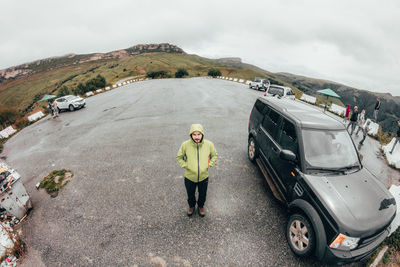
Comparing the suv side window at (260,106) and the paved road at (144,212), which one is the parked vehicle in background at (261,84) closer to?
the paved road at (144,212)

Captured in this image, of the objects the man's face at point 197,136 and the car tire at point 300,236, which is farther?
the man's face at point 197,136

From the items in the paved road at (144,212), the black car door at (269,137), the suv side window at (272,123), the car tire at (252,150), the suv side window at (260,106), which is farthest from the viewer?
the car tire at (252,150)

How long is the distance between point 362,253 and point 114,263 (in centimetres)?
425

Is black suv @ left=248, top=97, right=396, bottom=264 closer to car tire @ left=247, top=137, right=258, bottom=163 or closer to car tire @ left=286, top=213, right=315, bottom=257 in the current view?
car tire @ left=286, top=213, right=315, bottom=257

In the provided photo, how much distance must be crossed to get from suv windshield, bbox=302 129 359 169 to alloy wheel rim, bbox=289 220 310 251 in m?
1.14

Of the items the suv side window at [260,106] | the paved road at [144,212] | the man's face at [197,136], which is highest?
the suv side window at [260,106]

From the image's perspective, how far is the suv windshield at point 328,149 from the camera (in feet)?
11.5

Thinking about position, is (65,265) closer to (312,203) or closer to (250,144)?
(312,203)

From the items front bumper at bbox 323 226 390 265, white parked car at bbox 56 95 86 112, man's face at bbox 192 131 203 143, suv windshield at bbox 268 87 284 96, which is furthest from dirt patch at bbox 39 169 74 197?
suv windshield at bbox 268 87 284 96

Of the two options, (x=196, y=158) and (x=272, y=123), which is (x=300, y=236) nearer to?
(x=196, y=158)

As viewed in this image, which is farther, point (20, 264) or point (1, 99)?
point (1, 99)

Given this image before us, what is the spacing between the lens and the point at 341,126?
405 centimetres

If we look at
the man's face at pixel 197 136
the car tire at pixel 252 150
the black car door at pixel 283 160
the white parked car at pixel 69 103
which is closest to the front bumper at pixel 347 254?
the black car door at pixel 283 160

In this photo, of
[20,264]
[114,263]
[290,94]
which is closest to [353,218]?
[114,263]
